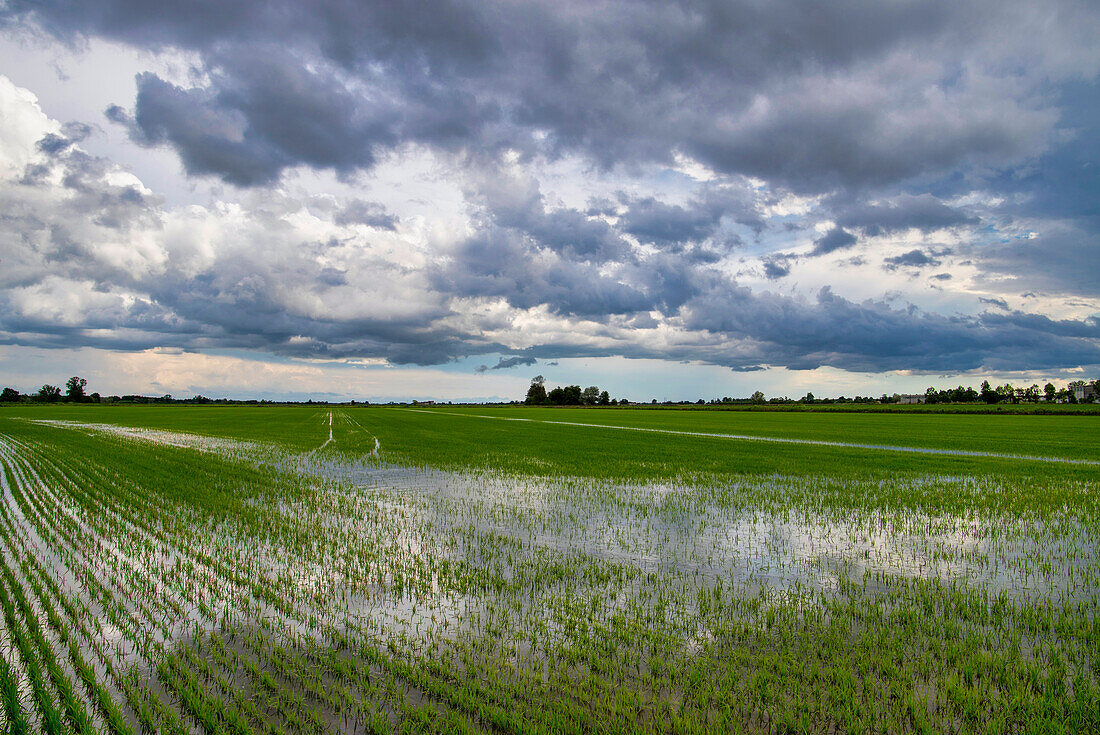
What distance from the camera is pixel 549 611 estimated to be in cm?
820

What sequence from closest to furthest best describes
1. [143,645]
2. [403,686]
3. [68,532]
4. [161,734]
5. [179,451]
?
[161,734] → [403,686] → [143,645] → [68,532] → [179,451]

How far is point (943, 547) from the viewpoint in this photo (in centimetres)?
1196

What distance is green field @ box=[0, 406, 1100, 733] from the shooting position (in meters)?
5.54

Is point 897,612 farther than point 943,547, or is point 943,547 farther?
point 943,547

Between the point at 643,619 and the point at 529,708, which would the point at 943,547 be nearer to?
the point at 643,619

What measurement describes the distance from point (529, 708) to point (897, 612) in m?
6.11

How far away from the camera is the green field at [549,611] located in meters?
5.54

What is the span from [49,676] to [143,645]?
3.02ft

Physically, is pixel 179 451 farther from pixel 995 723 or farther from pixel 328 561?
pixel 995 723

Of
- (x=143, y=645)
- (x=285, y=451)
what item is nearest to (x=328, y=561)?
(x=143, y=645)

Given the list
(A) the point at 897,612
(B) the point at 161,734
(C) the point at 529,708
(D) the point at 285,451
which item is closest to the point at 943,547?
(A) the point at 897,612

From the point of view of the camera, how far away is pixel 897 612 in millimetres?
8117

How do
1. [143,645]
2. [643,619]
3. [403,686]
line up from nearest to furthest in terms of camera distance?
1. [403,686]
2. [143,645]
3. [643,619]

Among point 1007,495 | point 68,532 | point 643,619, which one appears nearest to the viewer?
point 643,619
